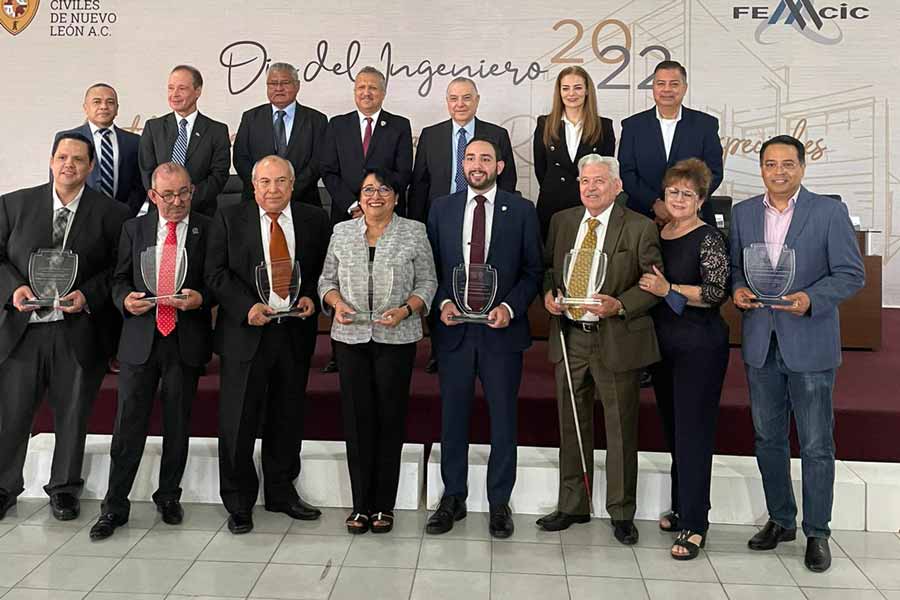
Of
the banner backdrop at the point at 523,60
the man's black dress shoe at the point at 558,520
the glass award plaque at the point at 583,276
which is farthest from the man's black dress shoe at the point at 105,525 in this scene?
the banner backdrop at the point at 523,60

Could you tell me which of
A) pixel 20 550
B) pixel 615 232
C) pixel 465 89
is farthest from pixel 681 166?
pixel 20 550

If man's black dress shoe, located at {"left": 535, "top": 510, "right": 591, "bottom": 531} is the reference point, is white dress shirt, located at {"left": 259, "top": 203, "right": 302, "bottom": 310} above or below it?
above

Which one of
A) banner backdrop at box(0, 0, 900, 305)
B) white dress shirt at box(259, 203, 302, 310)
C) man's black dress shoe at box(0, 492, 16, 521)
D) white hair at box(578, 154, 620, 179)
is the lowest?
man's black dress shoe at box(0, 492, 16, 521)

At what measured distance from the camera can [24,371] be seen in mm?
3564

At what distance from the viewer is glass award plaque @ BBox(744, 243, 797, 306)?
294 cm

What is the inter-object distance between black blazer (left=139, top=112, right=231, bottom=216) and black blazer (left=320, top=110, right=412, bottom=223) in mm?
516

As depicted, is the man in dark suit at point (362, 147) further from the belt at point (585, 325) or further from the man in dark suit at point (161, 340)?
the belt at point (585, 325)

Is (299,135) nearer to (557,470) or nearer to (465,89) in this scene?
(465,89)

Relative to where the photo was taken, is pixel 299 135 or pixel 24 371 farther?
pixel 299 135

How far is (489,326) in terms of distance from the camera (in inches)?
133

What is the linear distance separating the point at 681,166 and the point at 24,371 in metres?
2.87

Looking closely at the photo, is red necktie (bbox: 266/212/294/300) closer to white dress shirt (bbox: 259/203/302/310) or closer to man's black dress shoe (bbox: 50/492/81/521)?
white dress shirt (bbox: 259/203/302/310)

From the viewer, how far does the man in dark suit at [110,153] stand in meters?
4.20

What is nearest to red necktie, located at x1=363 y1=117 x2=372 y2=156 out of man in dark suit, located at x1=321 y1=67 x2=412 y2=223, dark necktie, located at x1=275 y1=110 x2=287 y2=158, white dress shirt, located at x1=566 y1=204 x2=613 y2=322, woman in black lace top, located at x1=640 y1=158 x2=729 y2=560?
man in dark suit, located at x1=321 y1=67 x2=412 y2=223
